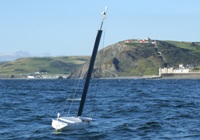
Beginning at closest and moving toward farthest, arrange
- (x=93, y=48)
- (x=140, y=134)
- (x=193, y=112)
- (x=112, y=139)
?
(x=112, y=139) < (x=140, y=134) < (x=93, y=48) < (x=193, y=112)

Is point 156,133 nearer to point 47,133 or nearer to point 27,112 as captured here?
point 47,133

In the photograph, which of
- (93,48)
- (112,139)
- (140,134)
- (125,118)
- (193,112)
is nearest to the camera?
(112,139)

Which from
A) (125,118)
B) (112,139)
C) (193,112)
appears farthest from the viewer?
(193,112)

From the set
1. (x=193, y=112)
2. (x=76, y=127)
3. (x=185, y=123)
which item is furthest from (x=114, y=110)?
(x=76, y=127)

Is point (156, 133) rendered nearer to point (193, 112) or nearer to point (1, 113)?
point (193, 112)

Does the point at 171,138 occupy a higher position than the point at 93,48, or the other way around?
the point at 93,48

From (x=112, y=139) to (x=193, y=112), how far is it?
24.1 meters

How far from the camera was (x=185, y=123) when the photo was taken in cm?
5450

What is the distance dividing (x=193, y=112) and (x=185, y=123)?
1187 cm

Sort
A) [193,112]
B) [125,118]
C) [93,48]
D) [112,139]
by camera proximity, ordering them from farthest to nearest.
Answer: [193,112], [125,118], [93,48], [112,139]

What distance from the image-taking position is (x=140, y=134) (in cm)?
4703

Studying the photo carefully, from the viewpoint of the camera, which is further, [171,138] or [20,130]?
[20,130]

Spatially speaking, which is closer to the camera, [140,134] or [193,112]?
[140,134]

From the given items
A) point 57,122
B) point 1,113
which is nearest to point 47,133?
point 57,122
